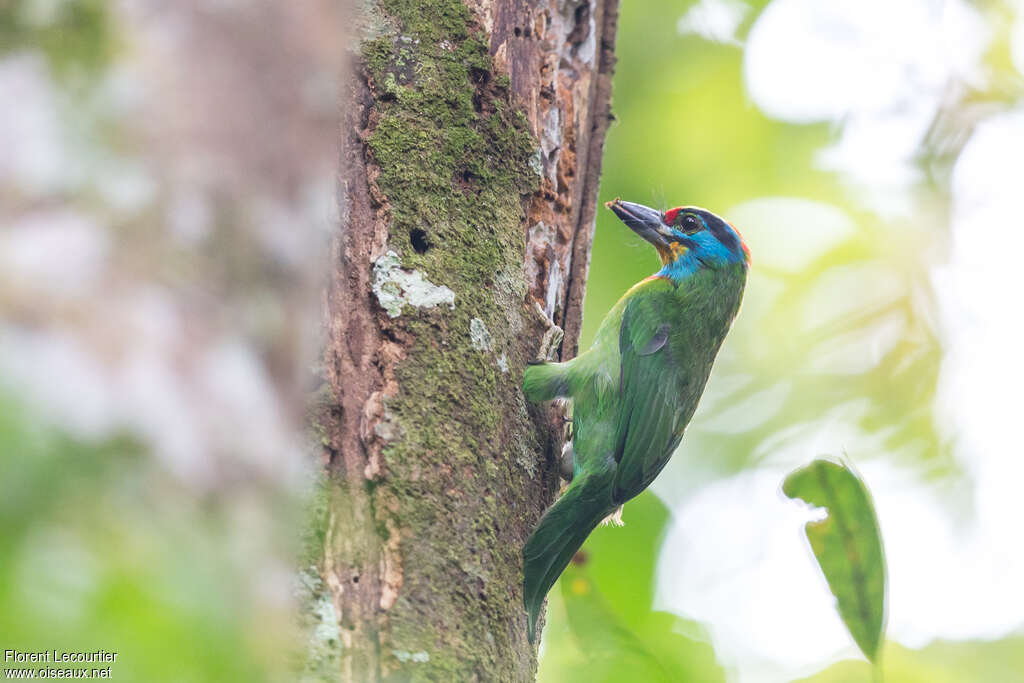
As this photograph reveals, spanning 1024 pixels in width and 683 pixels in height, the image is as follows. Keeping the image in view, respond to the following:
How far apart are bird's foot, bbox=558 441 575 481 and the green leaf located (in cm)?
91

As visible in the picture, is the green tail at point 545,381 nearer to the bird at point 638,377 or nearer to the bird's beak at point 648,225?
the bird at point 638,377

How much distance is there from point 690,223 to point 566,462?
141 centimetres

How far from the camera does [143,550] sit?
0.74 metres

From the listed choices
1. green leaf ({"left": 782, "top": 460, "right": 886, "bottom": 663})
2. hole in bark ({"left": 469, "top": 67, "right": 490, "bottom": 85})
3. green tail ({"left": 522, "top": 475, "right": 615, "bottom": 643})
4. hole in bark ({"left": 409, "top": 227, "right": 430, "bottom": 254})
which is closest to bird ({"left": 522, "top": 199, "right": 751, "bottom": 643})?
green tail ({"left": 522, "top": 475, "right": 615, "bottom": 643})

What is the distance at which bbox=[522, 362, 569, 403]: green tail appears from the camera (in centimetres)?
261

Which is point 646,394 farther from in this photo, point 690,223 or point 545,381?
point 690,223

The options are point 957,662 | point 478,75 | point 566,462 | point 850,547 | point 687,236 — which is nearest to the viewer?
point 850,547

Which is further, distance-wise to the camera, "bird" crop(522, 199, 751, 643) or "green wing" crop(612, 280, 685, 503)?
"green wing" crop(612, 280, 685, 503)

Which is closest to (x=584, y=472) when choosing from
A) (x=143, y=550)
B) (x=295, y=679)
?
(x=295, y=679)

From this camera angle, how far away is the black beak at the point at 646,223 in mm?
3881

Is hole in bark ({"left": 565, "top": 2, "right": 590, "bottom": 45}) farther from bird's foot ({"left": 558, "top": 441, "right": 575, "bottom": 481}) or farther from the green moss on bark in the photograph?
bird's foot ({"left": 558, "top": 441, "right": 575, "bottom": 481})

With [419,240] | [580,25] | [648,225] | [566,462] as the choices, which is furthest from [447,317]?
[648,225]

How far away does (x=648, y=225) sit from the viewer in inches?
154

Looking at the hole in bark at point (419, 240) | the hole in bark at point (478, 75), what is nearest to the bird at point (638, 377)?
the hole in bark at point (419, 240)
